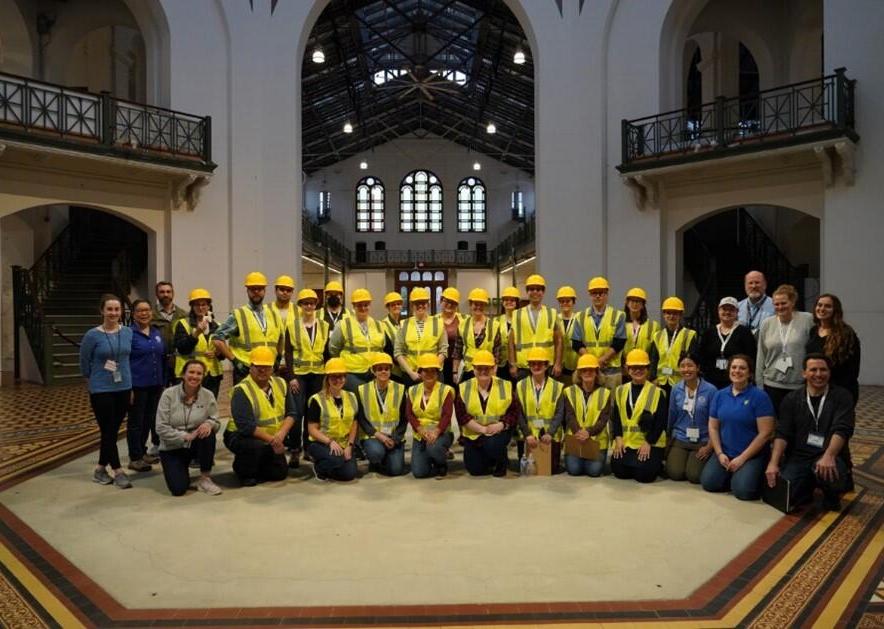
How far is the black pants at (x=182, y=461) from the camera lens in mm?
5543

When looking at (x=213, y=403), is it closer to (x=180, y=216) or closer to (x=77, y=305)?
(x=180, y=216)

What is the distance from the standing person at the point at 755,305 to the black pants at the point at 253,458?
15.6 ft

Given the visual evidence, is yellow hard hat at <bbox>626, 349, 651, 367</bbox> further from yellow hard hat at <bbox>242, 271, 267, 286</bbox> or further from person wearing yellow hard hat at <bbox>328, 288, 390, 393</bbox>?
yellow hard hat at <bbox>242, 271, 267, 286</bbox>

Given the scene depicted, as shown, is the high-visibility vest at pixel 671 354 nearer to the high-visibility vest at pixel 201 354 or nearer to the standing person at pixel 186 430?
the standing person at pixel 186 430

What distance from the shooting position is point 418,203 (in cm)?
4184

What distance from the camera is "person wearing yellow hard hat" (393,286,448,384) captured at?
6.90 m

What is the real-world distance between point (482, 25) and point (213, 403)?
2120cm

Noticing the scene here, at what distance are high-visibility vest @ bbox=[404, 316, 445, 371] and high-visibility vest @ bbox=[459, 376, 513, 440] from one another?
2.55ft

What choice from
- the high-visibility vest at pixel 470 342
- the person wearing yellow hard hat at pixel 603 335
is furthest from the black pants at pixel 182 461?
Result: the person wearing yellow hard hat at pixel 603 335

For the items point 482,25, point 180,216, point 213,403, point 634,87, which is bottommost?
point 213,403

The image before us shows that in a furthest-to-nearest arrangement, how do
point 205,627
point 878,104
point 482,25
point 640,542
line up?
point 482,25 → point 878,104 → point 640,542 → point 205,627

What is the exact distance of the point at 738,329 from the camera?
6.12 m

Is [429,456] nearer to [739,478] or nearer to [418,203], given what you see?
[739,478]

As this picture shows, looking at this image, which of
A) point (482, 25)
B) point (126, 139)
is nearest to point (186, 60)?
point (126, 139)
